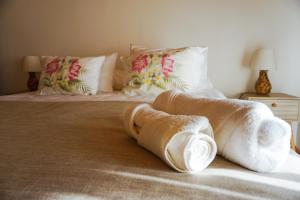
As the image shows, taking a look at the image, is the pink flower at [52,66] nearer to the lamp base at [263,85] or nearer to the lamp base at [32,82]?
the lamp base at [32,82]

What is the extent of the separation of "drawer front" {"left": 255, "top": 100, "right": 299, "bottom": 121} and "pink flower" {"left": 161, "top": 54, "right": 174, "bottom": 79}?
87 centimetres

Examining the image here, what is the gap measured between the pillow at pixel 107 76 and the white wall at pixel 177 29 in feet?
1.30

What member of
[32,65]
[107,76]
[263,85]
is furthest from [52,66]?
[263,85]

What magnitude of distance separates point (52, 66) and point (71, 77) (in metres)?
0.23

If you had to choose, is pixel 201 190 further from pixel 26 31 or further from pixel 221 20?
pixel 26 31

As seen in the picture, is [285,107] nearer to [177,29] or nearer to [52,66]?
[177,29]

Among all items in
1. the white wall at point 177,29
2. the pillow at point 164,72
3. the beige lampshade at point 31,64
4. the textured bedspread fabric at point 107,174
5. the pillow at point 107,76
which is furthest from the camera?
the beige lampshade at point 31,64

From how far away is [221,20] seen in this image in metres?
2.37

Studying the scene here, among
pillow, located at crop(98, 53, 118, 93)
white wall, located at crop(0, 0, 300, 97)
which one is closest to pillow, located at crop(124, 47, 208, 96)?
pillow, located at crop(98, 53, 118, 93)

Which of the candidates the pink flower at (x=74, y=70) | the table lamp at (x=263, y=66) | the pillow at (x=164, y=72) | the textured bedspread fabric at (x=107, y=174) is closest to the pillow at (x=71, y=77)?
the pink flower at (x=74, y=70)

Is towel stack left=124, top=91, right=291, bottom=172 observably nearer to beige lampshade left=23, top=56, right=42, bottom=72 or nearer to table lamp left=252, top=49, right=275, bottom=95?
table lamp left=252, top=49, right=275, bottom=95

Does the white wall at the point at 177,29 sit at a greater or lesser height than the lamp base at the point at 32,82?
greater

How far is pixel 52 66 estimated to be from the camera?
209 centimetres

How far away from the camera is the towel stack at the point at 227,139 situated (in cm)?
61
